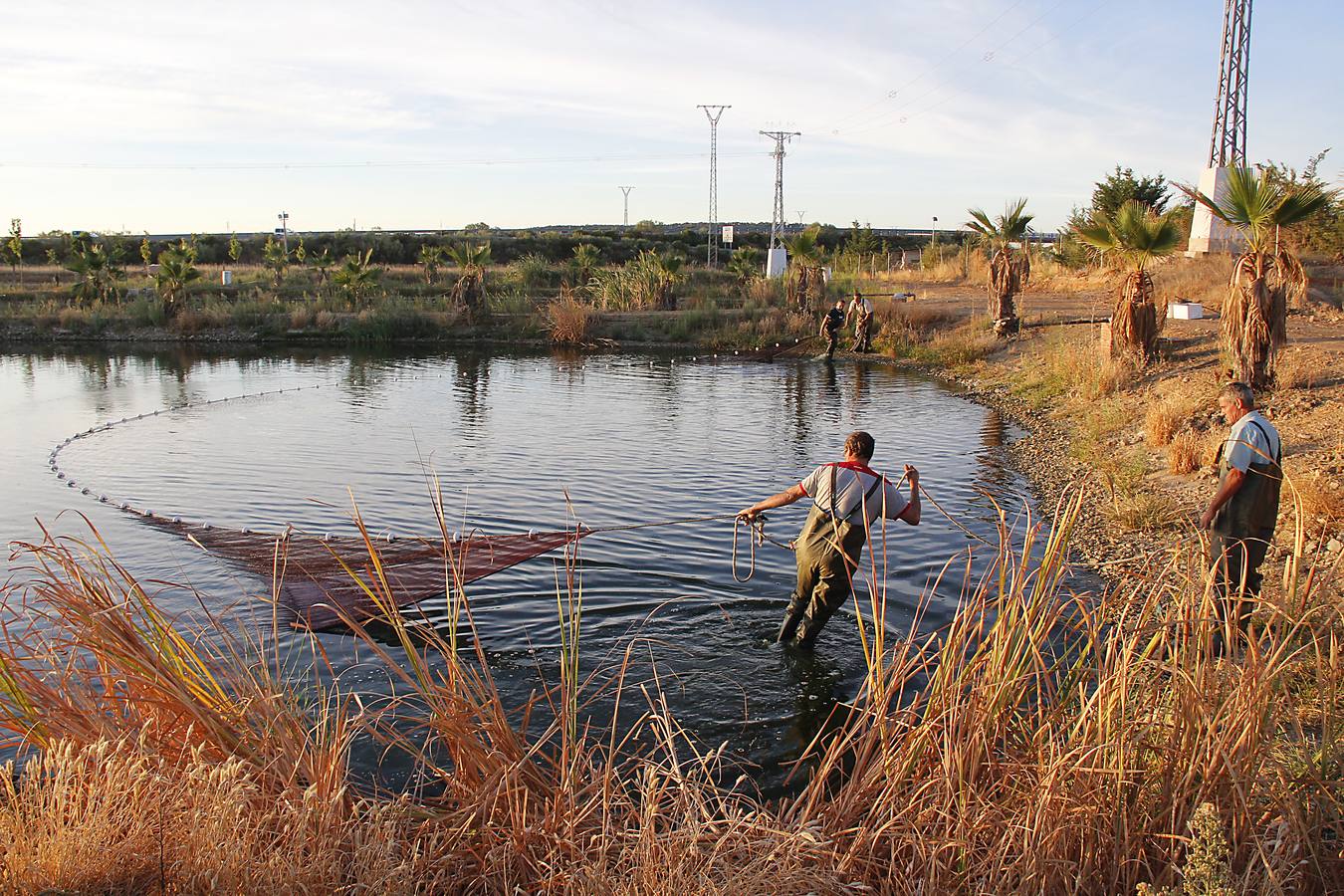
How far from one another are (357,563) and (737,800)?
5.11 metres

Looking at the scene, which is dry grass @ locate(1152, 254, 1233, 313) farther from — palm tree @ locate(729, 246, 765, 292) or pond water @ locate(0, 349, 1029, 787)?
palm tree @ locate(729, 246, 765, 292)

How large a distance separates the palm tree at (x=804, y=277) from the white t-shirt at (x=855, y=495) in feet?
99.3

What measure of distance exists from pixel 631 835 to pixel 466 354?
1241 inches

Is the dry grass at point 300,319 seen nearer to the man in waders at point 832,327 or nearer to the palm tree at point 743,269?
the palm tree at point 743,269

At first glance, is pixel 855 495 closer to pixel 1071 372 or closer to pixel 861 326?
pixel 1071 372

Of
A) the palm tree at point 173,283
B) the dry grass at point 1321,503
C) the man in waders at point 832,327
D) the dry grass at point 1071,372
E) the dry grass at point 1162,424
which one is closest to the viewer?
the dry grass at point 1321,503

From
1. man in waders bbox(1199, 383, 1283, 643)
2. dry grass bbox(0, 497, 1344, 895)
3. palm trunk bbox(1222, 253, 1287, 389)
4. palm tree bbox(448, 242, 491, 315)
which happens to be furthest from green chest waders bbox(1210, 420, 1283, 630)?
palm tree bbox(448, 242, 491, 315)

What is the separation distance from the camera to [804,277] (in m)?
37.8

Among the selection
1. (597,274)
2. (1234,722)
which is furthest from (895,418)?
(597,274)

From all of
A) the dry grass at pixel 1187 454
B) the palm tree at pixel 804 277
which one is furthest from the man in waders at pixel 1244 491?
the palm tree at pixel 804 277

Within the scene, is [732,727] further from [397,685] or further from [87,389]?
[87,389]

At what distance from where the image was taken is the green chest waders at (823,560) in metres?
7.14

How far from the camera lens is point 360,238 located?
82625 millimetres

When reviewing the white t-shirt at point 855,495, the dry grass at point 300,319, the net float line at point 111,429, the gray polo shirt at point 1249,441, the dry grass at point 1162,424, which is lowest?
the net float line at point 111,429
